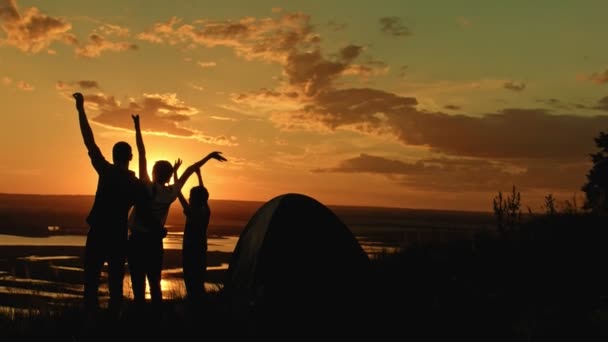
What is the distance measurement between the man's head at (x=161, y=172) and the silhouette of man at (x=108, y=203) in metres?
0.41

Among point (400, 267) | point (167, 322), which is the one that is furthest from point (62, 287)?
point (167, 322)

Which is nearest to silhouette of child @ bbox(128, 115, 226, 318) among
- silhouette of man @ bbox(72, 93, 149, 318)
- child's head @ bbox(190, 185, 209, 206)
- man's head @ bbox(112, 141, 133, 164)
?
silhouette of man @ bbox(72, 93, 149, 318)

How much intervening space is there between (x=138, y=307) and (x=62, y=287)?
19.6 metres

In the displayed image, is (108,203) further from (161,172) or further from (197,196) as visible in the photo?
(197,196)

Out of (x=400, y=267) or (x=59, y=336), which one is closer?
(x=59, y=336)

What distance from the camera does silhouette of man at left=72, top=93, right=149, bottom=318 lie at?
755 centimetres

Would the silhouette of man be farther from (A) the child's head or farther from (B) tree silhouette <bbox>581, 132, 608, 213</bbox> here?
(B) tree silhouette <bbox>581, 132, 608, 213</bbox>

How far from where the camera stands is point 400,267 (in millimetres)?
14078

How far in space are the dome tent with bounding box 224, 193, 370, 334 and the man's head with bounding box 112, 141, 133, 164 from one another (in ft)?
8.72

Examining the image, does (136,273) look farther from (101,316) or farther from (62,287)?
(62,287)

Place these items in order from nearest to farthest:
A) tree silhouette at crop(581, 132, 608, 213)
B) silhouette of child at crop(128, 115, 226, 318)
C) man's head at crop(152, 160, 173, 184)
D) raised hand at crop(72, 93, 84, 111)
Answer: raised hand at crop(72, 93, 84, 111) → silhouette of child at crop(128, 115, 226, 318) → man's head at crop(152, 160, 173, 184) → tree silhouette at crop(581, 132, 608, 213)

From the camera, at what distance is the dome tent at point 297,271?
30.6 ft

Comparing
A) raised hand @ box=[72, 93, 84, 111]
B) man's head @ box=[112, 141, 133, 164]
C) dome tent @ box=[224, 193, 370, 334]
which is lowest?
dome tent @ box=[224, 193, 370, 334]

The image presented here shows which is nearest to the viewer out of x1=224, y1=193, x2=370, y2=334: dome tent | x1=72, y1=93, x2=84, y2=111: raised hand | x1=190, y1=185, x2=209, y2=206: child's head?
x1=72, y1=93, x2=84, y2=111: raised hand
